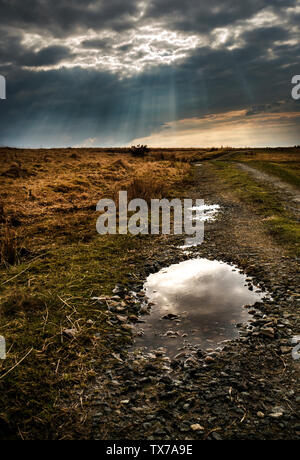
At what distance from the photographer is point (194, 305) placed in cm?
518

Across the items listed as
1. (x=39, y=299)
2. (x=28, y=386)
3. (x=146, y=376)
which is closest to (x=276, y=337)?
(x=146, y=376)

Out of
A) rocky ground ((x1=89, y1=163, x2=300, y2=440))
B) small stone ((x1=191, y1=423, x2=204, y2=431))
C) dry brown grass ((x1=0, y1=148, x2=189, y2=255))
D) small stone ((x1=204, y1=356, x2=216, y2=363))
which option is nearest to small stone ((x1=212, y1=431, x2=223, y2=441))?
rocky ground ((x1=89, y1=163, x2=300, y2=440))

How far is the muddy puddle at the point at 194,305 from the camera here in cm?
420

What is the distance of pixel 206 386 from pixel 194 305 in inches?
74.9

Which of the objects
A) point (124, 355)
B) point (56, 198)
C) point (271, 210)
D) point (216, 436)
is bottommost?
point (216, 436)

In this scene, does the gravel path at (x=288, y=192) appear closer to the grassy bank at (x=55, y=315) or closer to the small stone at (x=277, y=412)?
the grassy bank at (x=55, y=315)

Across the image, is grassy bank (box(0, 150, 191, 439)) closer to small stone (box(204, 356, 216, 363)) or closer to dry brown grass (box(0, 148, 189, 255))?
dry brown grass (box(0, 148, 189, 255))

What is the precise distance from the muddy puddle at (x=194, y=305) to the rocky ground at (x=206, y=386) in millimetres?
188

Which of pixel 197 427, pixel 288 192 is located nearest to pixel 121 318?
pixel 197 427

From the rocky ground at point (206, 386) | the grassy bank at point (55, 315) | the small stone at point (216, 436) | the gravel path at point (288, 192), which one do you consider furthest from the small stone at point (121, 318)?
the gravel path at point (288, 192)

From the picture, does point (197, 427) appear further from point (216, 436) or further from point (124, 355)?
point (124, 355)

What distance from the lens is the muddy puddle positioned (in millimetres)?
4199
